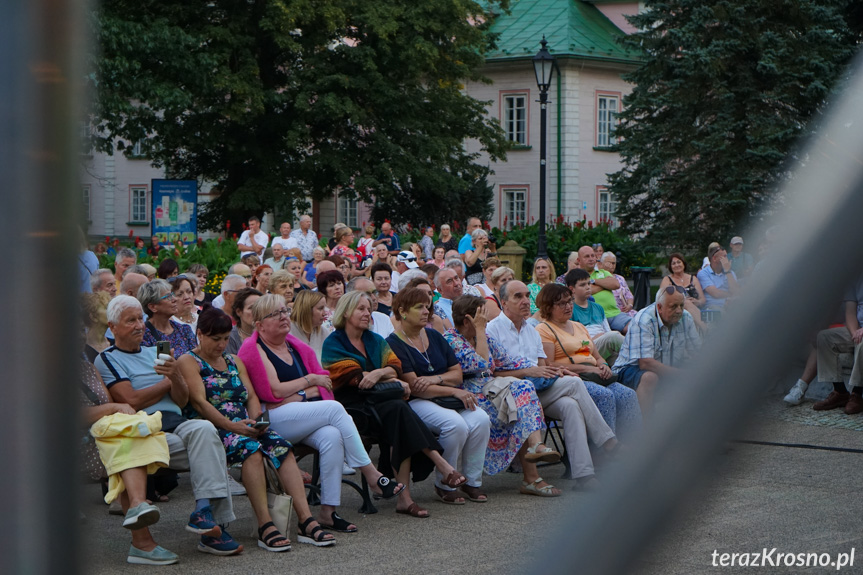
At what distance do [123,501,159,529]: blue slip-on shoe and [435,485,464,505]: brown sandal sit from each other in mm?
2423

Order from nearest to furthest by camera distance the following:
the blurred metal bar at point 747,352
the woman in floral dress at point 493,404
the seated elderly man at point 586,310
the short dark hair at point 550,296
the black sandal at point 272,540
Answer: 1. the blurred metal bar at point 747,352
2. the black sandal at point 272,540
3. the woman in floral dress at point 493,404
4. the short dark hair at point 550,296
5. the seated elderly man at point 586,310

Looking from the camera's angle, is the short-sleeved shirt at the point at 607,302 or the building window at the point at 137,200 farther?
the short-sleeved shirt at the point at 607,302

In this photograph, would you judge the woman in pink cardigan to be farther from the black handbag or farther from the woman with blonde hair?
the woman with blonde hair

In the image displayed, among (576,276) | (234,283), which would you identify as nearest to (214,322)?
(234,283)

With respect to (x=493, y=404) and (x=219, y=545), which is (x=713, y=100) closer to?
(x=493, y=404)

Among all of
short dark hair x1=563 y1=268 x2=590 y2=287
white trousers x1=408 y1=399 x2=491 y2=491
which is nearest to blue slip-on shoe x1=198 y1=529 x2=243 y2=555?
white trousers x1=408 y1=399 x2=491 y2=491

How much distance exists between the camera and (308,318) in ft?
27.1

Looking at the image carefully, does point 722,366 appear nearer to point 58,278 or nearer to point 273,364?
point 58,278

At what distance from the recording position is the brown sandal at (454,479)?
750 centimetres

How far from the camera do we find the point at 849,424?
10289 millimetres

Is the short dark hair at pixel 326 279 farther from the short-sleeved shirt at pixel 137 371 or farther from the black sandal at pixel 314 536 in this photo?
the black sandal at pixel 314 536

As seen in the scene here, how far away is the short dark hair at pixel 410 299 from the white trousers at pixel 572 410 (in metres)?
1.26

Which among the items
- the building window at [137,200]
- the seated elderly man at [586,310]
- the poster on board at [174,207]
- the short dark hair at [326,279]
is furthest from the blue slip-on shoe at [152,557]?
the poster on board at [174,207]

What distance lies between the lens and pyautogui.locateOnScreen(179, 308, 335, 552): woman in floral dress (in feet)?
21.3
